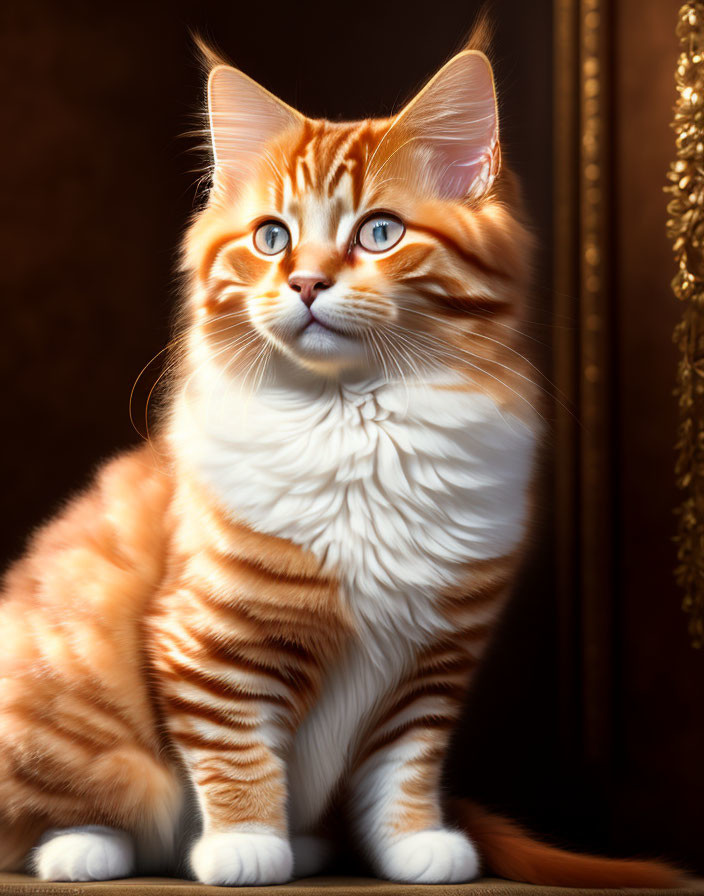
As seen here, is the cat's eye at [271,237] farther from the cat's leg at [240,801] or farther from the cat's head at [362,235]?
the cat's leg at [240,801]

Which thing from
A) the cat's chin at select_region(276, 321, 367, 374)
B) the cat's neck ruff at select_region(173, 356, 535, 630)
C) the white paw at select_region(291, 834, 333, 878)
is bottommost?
the white paw at select_region(291, 834, 333, 878)

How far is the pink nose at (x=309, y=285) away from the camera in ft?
3.13

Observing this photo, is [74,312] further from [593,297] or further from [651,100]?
[651,100]

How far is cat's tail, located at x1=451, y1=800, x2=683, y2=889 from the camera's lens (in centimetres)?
104

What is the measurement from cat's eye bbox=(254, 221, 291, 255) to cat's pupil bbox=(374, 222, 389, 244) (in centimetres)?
10

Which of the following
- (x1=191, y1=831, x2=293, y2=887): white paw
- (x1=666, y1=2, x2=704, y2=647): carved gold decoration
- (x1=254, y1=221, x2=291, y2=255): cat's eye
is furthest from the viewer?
(x1=666, y1=2, x2=704, y2=647): carved gold decoration

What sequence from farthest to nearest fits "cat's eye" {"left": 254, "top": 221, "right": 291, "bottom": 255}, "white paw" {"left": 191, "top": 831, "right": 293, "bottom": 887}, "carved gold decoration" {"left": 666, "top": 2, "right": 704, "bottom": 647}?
1. "carved gold decoration" {"left": 666, "top": 2, "right": 704, "bottom": 647}
2. "cat's eye" {"left": 254, "top": 221, "right": 291, "bottom": 255}
3. "white paw" {"left": 191, "top": 831, "right": 293, "bottom": 887}

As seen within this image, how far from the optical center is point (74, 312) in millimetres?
1509

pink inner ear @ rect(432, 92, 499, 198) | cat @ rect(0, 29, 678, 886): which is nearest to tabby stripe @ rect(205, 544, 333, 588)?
cat @ rect(0, 29, 678, 886)

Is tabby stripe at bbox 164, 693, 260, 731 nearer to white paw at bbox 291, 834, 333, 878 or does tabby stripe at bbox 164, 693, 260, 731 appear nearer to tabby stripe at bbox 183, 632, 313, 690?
tabby stripe at bbox 183, 632, 313, 690

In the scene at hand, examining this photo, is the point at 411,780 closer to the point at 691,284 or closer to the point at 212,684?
the point at 212,684

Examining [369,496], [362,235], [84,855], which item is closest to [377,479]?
[369,496]

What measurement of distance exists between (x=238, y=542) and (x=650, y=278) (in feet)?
2.93

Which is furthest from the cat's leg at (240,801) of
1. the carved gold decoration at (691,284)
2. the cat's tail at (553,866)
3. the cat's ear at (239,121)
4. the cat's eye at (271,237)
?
the carved gold decoration at (691,284)
